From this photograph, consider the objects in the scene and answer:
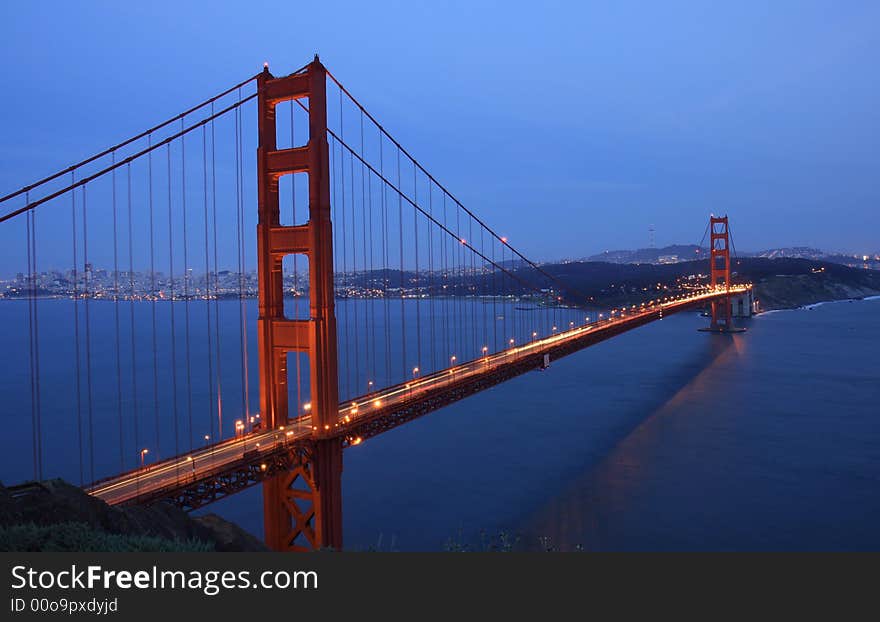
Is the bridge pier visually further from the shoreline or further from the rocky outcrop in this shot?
the shoreline

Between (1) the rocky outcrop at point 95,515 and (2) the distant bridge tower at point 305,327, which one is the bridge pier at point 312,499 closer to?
(2) the distant bridge tower at point 305,327

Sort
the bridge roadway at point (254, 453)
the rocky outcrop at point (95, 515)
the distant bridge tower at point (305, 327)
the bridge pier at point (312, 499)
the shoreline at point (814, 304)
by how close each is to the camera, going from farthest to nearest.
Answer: the shoreline at point (814, 304), the distant bridge tower at point (305, 327), the bridge pier at point (312, 499), the bridge roadway at point (254, 453), the rocky outcrop at point (95, 515)

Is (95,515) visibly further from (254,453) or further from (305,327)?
(305,327)

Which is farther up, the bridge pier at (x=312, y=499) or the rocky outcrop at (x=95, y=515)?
the rocky outcrop at (x=95, y=515)

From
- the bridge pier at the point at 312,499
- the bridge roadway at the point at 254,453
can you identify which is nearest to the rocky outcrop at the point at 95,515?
the bridge roadway at the point at 254,453

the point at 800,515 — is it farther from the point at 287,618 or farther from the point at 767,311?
the point at 767,311

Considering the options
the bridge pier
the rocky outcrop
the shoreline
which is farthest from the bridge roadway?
the shoreline

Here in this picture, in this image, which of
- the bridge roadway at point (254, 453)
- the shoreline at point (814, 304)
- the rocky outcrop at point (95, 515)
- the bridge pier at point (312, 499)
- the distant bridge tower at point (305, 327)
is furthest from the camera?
the shoreline at point (814, 304)

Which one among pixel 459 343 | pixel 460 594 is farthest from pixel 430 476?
pixel 459 343

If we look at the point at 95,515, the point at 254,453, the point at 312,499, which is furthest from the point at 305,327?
the point at 95,515
